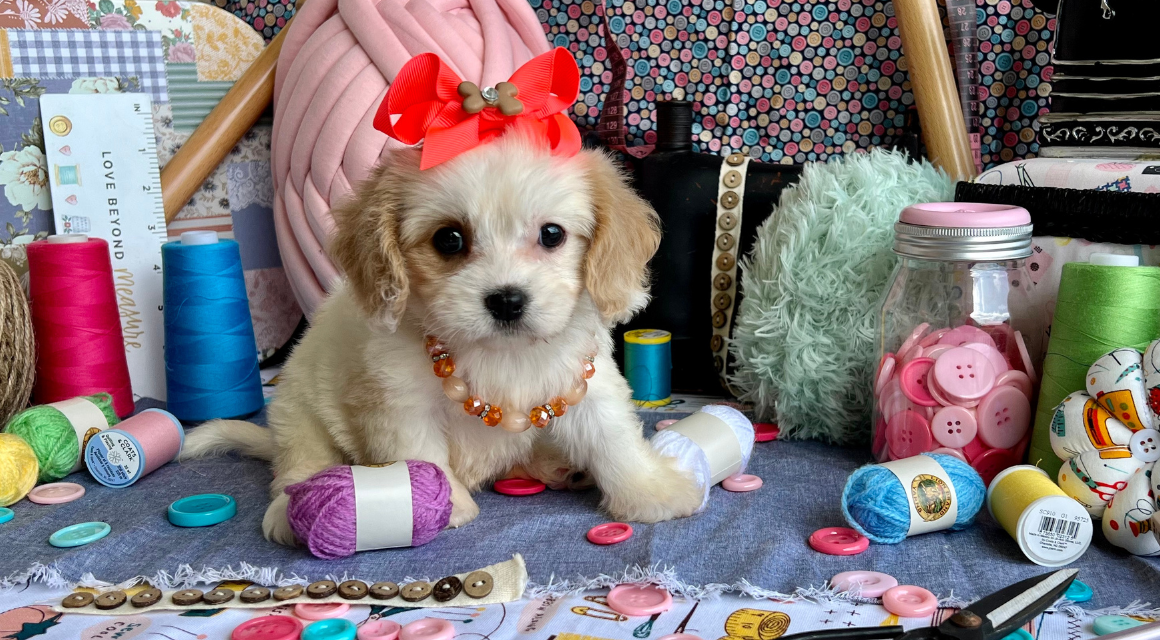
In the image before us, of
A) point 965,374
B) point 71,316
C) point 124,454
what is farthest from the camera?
point 71,316

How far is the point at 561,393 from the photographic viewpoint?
169 cm

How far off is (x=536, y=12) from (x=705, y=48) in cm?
57

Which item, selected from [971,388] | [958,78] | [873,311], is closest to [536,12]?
[958,78]

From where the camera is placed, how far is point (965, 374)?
1768 mm

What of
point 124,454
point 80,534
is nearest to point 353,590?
point 80,534

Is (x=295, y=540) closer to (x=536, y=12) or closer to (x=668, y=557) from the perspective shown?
(x=668, y=557)

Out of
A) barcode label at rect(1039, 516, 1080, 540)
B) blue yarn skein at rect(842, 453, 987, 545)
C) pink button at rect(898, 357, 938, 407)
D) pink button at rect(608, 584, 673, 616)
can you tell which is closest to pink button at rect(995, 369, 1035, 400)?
pink button at rect(898, 357, 938, 407)

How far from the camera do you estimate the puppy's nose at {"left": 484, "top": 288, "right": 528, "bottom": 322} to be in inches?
57.9

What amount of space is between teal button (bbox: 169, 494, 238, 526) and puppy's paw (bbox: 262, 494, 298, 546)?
151 mm

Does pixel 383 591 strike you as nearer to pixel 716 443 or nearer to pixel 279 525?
pixel 279 525

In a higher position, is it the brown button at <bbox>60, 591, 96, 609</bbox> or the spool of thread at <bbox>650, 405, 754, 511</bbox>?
the spool of thread at <bbox>650, 405, 754, 511</bbox>

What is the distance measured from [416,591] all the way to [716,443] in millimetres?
704

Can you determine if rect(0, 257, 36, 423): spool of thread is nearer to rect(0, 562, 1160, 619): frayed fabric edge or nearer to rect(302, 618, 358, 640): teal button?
rect(0, 562, 1160, 619): frayed fabric edge

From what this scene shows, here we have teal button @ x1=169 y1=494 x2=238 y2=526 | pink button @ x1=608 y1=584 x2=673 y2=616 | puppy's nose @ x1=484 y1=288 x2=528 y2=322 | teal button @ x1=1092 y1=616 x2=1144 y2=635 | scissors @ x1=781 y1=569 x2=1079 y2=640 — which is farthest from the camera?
teal button @ x1=169 y1=494 x2=238 y2=526
